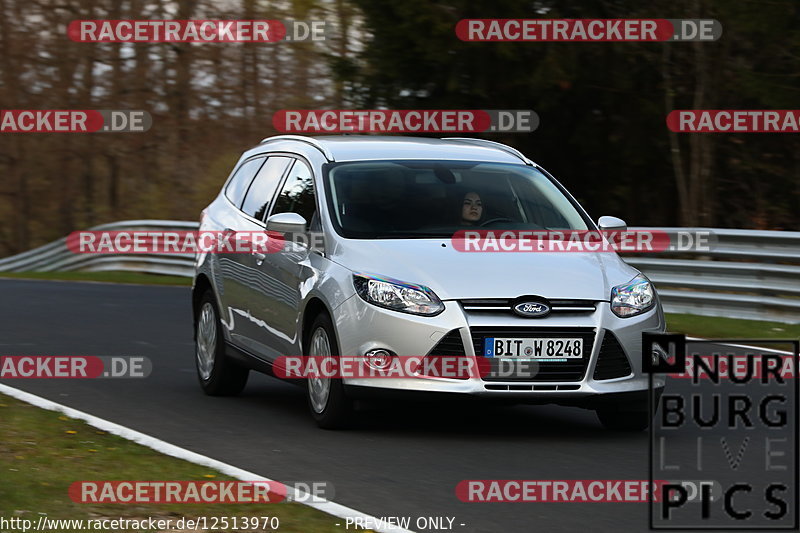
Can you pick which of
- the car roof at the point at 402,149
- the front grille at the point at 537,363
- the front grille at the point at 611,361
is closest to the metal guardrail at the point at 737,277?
the car roof at the point at 402,149

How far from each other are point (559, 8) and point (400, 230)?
15892mm

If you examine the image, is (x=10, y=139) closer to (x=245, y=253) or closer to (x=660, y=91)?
(x=660, y=91)

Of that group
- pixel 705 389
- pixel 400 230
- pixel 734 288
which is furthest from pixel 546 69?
pixel 400 230

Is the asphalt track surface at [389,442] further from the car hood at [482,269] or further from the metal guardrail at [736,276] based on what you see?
the metal guardrail at [736,276]

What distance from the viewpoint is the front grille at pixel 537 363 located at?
9.14 m

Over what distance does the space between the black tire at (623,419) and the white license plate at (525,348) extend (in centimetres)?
72

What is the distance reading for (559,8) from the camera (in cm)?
2527

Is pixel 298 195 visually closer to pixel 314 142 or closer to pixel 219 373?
pixel 314 142

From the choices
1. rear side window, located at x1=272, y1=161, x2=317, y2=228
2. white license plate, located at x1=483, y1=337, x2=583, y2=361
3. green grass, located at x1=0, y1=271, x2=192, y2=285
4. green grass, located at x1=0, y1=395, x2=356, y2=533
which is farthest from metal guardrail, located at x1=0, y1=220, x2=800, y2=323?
green grass, located at x1=0, y1=271, x2=192, y2=285

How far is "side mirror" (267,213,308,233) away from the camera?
1003 centimetres

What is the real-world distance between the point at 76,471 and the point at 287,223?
107 inches

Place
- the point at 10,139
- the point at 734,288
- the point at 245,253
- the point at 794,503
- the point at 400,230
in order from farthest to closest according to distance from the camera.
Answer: the point at 10,139, the point at 734,288, the point at 245,253, the point at 400,230, the point at 794,503

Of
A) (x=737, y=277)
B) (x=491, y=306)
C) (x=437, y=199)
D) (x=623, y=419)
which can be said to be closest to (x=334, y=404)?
(x=491, y=306)

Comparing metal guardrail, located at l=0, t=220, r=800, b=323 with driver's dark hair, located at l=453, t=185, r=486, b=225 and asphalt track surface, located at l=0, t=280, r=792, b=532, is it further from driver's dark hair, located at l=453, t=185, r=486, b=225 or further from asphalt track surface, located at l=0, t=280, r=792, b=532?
driver's dark hair, located at l=453, t=185, r=486, b=225
